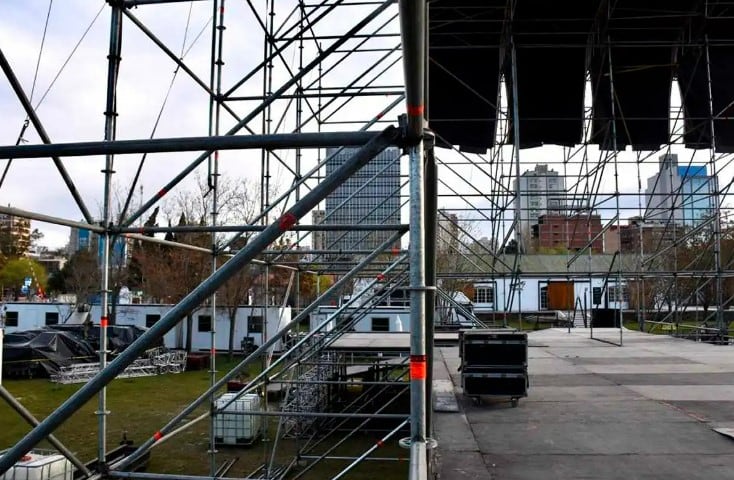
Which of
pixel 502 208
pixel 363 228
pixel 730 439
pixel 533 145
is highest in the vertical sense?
pixel 533 145

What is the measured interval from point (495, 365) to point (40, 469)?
6.06 metres

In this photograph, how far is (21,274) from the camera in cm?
5275

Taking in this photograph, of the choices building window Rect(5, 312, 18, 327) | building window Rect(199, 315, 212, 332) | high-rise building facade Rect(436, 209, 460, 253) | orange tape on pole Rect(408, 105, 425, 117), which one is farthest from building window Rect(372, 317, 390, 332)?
orange tape on pole Rect(408, 105, 425, 117)

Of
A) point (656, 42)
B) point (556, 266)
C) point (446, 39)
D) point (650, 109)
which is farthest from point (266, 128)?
point (556, 266)

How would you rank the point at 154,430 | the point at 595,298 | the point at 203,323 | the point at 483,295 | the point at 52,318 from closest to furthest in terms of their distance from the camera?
the point at 154,430, the point at 203,323, the point at 52,318, the point at 595,298, the point at 483,295

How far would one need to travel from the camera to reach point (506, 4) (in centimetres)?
1283

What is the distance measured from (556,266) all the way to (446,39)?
30508 mm

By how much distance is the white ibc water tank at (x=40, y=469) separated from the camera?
299 inches

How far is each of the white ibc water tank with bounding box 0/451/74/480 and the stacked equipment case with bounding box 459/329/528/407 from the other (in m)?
5.57

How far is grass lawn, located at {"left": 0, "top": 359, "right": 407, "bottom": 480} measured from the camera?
11023 mm

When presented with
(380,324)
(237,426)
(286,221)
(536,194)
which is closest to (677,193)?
(536,194)

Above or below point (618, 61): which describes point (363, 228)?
below

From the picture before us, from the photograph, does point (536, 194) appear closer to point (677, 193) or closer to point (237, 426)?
point (677, 193)

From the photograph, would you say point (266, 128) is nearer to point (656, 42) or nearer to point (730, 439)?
point (730, 439)
